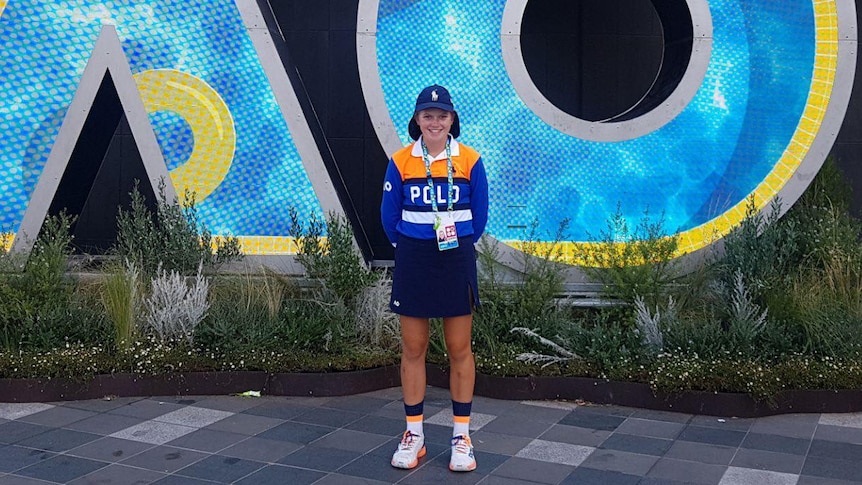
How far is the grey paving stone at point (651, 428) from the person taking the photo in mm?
5070

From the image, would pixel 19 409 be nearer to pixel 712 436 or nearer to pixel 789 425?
pixel 712 436

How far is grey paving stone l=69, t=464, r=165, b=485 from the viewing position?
4.27m

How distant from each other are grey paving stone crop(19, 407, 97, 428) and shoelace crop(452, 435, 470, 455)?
2.36 meters

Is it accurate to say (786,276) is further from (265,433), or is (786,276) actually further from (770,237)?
(265,433)

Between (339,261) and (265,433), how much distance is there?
4.87 ft

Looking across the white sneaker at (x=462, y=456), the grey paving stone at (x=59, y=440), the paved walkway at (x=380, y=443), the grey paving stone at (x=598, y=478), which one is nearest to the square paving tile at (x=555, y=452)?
the paved walkway at (x=380, y=443)

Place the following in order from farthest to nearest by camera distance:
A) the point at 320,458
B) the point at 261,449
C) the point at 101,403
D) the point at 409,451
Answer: the point at 101,403 → the point at 261,449 → the point at 320,458 → the point at 409,451

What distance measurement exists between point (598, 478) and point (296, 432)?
1.76 meters

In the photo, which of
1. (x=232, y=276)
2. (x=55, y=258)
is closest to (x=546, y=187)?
(x=232, y=276)

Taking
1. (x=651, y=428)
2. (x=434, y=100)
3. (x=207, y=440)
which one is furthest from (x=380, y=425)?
(x=434, y=100)

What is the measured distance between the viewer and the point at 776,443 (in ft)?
16.1

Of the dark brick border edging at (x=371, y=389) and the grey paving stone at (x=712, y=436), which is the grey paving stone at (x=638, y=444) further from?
the dark brick border edging at (x=371, y=389)

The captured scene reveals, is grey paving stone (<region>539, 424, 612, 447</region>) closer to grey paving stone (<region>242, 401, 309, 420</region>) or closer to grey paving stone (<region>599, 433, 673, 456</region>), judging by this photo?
grey paving stone (<region>599, 433, 673, 456</region>)

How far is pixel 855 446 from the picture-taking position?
4867 millimetres
